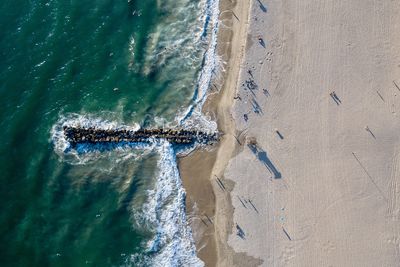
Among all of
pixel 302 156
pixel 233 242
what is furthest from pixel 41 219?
pixel 302 156

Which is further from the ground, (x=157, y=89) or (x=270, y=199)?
(x=157, y=89)

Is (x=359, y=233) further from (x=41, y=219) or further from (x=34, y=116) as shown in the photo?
(x=34, y=116)

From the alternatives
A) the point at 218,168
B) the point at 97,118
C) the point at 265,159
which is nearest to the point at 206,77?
the point at 218,168

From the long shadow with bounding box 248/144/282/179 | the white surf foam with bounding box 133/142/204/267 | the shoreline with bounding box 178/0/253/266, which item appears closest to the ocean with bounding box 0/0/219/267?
the white surf foam with bounding box 133/142/204/267

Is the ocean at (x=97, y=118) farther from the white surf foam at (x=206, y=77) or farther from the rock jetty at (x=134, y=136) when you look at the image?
the rock jetty at (x=134, y=136)

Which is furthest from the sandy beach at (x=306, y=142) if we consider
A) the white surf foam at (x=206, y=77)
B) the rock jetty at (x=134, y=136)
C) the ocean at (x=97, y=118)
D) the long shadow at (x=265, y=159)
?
the ocean at (x=97, y=118)

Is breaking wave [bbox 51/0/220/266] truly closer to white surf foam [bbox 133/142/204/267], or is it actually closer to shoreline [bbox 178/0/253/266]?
white surf foam [bbox 133/142/204/267]
